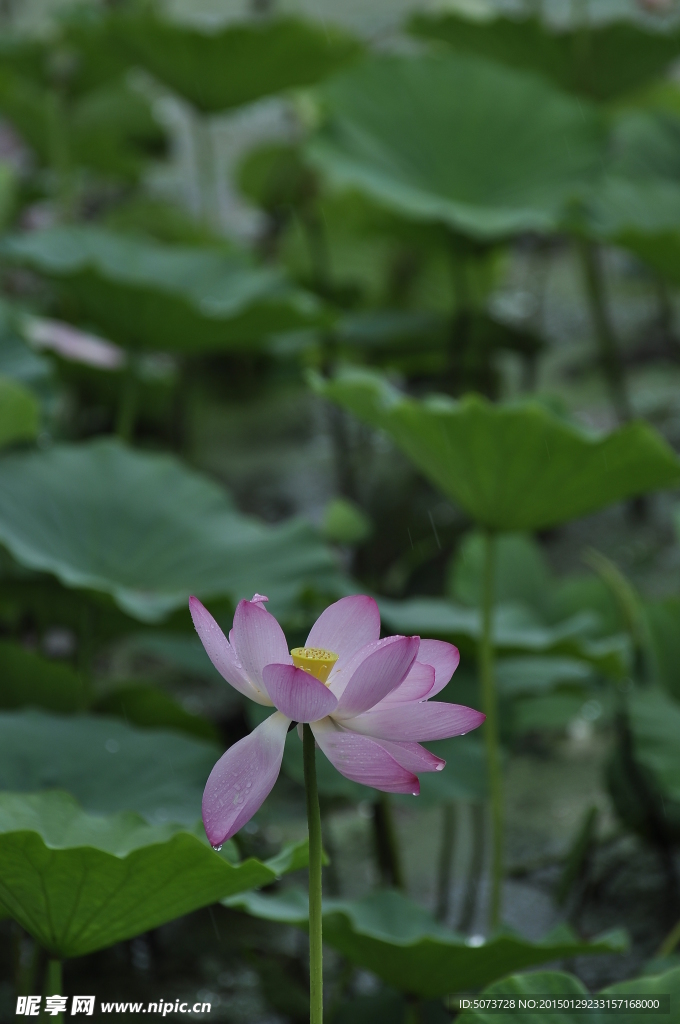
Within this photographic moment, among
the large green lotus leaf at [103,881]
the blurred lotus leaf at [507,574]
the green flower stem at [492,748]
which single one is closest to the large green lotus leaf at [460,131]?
the blurred lotus leaf at [507,574]

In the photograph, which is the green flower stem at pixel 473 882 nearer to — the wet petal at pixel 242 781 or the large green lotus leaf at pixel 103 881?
the large green lotus leaf at pixel 103 881

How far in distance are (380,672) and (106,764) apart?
0.61m

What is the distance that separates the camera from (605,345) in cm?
230

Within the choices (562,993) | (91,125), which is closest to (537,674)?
(562,993)

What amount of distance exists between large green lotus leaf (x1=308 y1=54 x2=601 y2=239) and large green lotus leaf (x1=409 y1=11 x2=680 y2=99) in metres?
0.24

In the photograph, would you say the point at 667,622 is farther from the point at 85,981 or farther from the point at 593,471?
the point at 85,981

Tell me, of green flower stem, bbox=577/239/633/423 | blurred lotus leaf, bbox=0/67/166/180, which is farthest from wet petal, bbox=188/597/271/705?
blurred lotus leaf, bbox=0/67/166/180

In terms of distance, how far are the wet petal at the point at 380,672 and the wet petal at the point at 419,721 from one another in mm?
17

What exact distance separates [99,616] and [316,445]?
143 centimetres

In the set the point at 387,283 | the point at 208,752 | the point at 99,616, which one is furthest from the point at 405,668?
the point at 387,283

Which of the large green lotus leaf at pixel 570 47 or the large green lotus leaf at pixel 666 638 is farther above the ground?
the large green lotus leaf at pixel 570 47

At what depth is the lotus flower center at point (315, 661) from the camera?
0.49 metres

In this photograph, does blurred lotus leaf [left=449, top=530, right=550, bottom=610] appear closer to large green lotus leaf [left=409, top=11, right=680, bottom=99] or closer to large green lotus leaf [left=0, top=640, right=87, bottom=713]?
large green lotus leaf [left=0, top=640, right=87, bottom=713]

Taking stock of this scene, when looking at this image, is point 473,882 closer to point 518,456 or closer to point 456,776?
point 456,776
